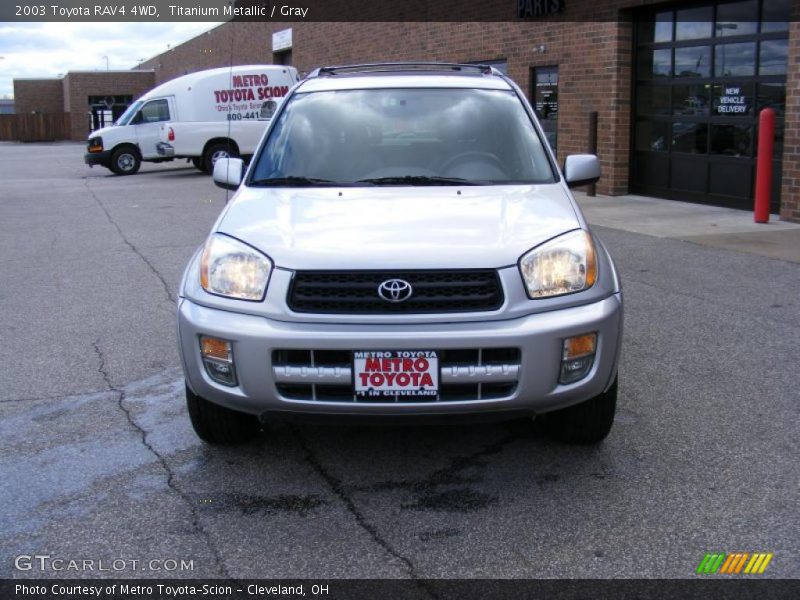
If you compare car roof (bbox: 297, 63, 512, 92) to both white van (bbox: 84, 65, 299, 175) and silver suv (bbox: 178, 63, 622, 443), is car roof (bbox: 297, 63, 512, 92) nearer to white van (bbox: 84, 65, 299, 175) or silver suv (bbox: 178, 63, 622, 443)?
silver suv (bbox: 178, 63, 622, 443)

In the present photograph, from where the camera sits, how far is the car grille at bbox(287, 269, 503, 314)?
11.5ft

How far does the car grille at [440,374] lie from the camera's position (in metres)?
3.42

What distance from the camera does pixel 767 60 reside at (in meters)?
11.8

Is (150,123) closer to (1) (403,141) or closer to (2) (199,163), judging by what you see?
(2) (199,163)

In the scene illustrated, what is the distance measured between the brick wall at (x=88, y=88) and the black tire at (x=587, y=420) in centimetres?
5456

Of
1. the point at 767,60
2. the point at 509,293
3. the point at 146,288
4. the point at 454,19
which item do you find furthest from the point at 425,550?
the point at 454,19

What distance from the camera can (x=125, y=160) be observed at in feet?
75.9

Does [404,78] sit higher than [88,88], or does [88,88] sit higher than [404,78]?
[88,88]

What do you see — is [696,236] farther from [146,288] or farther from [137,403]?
[137,403]

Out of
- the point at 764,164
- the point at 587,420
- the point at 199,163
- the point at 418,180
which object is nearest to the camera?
the point at 587,420

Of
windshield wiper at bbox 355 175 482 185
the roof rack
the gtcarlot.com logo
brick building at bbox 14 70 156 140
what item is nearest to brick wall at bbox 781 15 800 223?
the roof rack

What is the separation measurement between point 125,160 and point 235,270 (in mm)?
20755

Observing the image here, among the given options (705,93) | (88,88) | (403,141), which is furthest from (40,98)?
(403,141)

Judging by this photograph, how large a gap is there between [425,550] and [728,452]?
64.3 inches
